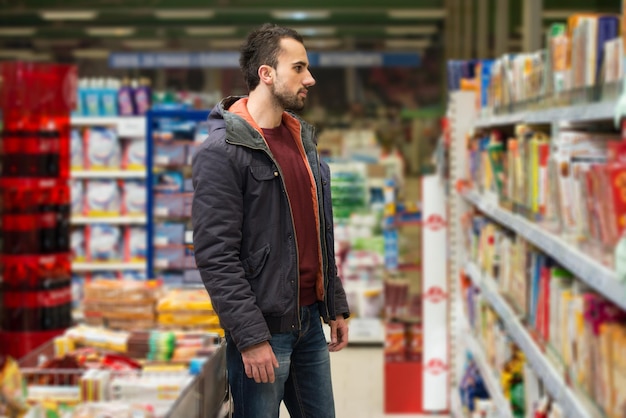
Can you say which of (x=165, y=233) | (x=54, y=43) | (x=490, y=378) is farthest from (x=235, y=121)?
(x=54, y=43)

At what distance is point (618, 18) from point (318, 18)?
12.3 m

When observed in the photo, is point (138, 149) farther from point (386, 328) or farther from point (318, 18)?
point (318, 18)

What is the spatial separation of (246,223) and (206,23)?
1306 centimetres

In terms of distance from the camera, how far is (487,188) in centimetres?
408

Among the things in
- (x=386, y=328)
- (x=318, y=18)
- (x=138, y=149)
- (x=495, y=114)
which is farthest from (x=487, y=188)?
(x=318, y=18)

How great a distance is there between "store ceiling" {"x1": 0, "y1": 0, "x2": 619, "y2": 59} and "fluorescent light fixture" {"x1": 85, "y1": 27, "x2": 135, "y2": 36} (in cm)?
2

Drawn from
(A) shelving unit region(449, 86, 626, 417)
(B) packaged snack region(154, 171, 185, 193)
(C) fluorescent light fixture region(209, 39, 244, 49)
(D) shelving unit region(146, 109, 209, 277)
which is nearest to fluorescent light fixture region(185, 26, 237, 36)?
(C) fluorescent light fixture region(209, 39, 244, 49)

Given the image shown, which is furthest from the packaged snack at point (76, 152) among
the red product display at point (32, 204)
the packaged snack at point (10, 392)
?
the packaged snack at point (10, 392)

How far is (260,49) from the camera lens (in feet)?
5.68

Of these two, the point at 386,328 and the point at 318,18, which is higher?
the point at 318,18

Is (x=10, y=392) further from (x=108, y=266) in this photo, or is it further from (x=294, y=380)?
(x=108, y=266)

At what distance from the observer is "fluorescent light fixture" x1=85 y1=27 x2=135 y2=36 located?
14531mm

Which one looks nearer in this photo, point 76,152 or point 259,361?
point 259,361

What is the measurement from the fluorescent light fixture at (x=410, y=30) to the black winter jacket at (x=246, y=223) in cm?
1294
